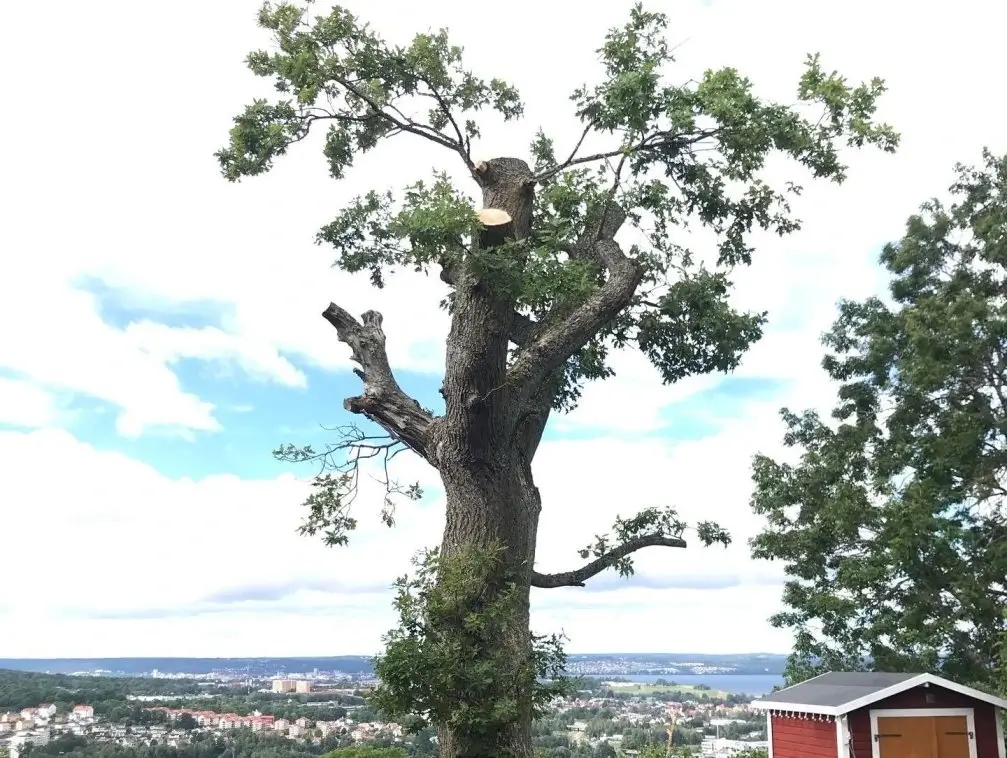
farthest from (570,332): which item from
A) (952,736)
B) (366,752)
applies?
(366,752)

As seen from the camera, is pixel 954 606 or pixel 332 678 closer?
pixel 954 606

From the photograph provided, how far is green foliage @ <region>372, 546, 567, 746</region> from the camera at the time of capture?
855cm

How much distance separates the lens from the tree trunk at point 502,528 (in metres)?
9.16

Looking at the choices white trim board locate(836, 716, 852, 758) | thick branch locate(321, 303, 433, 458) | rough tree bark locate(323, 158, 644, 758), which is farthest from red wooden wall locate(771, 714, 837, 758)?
thick branch locate(321, 303, 433, 458)

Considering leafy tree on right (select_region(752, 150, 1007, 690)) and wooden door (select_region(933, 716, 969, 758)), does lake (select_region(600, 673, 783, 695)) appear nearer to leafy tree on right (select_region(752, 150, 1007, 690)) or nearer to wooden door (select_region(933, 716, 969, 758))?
leafy tree on right (select_region(752, 150, 1007, 690))

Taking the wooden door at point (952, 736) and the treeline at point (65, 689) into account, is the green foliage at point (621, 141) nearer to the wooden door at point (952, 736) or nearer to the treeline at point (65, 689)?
the wooden door at point (952, 736)

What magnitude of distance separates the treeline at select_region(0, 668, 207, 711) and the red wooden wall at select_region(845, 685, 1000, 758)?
1395 centimetres

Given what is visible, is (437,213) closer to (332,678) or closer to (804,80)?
(804,80)

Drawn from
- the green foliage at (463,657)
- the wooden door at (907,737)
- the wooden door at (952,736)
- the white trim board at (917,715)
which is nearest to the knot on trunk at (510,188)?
the green foliage at (463,657)

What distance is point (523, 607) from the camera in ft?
31.5

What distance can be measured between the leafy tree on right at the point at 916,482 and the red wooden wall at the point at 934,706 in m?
2.84

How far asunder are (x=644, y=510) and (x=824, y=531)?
6.50 metres

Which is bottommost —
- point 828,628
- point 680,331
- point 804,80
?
point 828,628

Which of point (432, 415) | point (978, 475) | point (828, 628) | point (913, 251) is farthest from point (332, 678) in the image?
point (913, 251)
